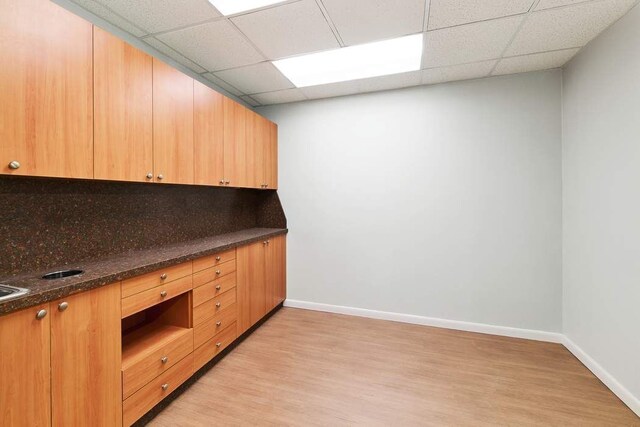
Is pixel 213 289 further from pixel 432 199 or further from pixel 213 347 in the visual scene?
pixel 432 199

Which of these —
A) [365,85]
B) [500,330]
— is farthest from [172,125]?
[500,330]

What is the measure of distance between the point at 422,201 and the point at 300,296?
6.43 ft

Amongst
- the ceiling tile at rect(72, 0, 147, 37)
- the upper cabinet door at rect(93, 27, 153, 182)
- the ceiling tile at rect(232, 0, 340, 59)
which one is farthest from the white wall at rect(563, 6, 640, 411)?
the ceiling tile at rect(72, 0, 147, 37)

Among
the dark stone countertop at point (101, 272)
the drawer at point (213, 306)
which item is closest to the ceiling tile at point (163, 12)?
the dark stone countertop at point (101, 272)

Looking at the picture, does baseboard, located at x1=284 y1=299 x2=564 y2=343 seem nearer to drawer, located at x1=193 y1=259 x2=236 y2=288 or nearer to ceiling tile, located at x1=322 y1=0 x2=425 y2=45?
drawer, located at x1=193 y1=259 x2=236 y2=288

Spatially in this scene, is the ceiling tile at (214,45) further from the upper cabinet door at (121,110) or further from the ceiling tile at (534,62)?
the ceiling tile at (534,62)

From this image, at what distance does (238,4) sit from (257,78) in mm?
1088

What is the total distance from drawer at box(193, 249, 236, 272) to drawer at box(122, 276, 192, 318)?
122 mm

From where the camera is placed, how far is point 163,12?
1.85m

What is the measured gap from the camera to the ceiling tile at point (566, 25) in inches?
71.7

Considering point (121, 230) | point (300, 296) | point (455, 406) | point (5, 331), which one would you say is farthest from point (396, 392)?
point (121, 230)

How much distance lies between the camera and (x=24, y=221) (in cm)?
151

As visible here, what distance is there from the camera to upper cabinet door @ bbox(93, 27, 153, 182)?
60.7 inches

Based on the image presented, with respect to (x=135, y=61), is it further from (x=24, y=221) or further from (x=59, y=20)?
(x=24, y=221)
